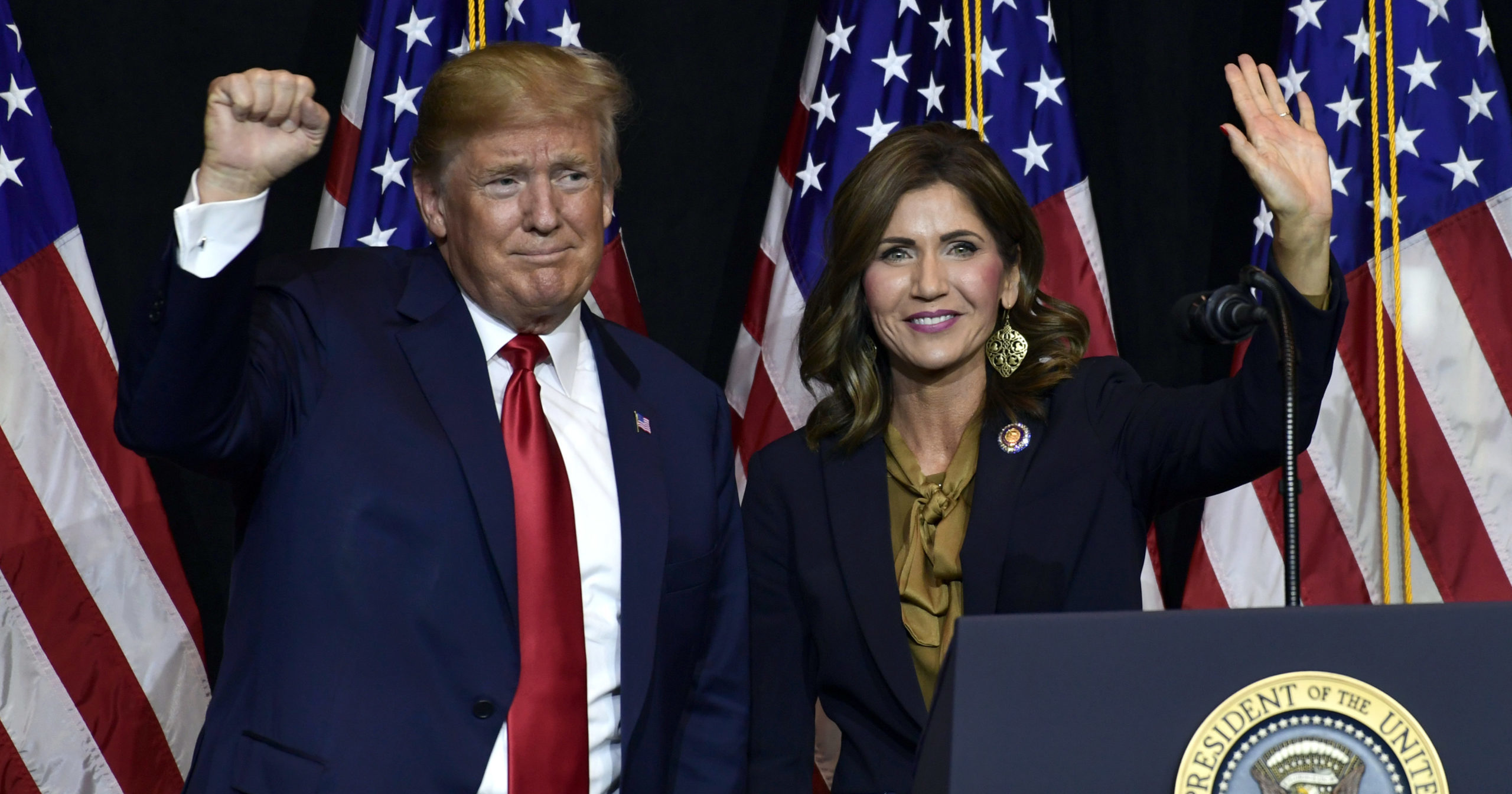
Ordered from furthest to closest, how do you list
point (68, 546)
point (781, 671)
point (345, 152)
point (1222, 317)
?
point (345, 152) → point (68, 546) → point (781, 671) → point (1222, 317)

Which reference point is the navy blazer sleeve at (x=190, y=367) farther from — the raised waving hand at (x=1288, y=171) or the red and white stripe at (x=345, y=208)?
the red and white stripe at (x=345, y=208)

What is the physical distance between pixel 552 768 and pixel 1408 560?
1.82 metres

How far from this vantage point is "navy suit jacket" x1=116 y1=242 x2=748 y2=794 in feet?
5.34

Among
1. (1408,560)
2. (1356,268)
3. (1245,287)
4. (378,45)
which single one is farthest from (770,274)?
(1245,287)

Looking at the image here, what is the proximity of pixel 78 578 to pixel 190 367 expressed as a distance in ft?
4.64

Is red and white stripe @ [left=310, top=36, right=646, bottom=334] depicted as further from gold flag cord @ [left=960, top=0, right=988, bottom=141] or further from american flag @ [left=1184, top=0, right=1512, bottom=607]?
american flag @ [left=1184, top=0, right=1512, bottom=607]

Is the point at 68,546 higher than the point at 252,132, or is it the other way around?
the point at 252,132

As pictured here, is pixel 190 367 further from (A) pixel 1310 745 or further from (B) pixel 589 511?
(A) pixel 1310 745

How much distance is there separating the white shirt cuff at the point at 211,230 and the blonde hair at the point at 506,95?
1.35 ft

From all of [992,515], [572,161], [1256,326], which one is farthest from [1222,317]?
A: [572,161]

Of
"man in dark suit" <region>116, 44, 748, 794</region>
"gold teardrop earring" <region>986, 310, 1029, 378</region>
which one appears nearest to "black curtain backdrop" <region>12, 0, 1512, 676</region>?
"gold teardrop earring" <region>986, 310, 1029, 378</region>

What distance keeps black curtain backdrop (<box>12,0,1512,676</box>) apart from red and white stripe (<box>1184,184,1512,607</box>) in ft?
1.43

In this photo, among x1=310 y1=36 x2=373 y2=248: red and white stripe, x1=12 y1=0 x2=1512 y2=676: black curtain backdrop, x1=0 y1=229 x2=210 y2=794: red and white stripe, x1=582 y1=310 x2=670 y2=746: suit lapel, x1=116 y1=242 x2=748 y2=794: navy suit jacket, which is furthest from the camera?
x1=12 y1=0 x2=1512 y2=676: black curtain backdrop

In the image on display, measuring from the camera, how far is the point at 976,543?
1.99 meters
